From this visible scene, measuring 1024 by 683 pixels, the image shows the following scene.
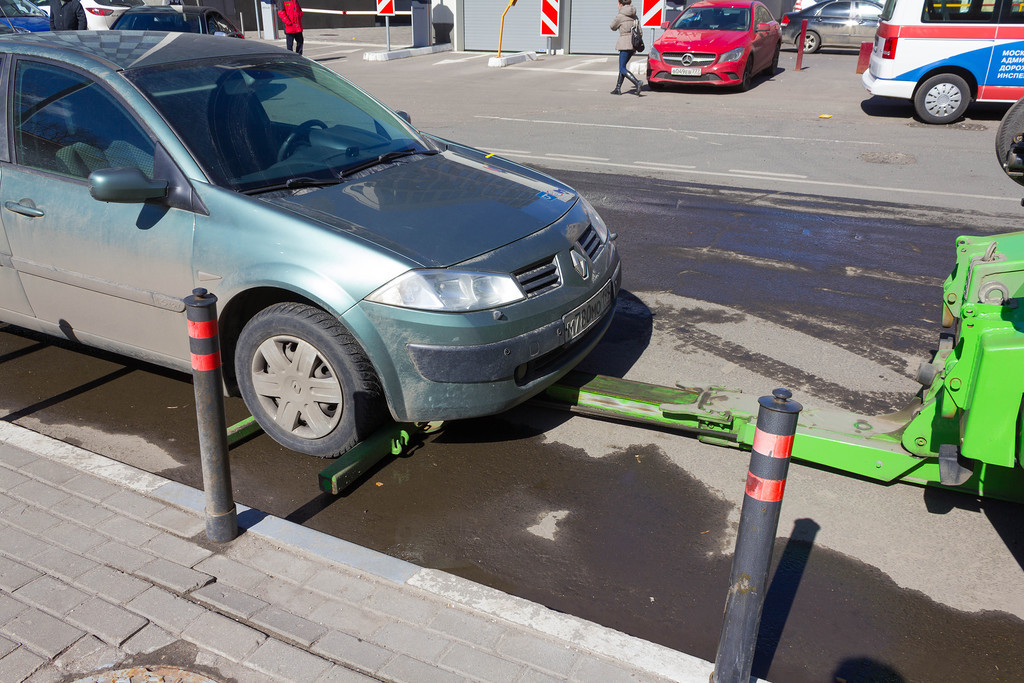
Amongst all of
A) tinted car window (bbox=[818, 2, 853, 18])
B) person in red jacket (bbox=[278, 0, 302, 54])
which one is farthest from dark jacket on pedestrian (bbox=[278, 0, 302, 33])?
tinted car window (bbox=[818, 2, 853, 18])

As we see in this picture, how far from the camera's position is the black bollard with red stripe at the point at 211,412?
305 centimetres

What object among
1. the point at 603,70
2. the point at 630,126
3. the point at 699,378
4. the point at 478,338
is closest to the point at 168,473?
the point at 478,338

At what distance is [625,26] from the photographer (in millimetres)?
17344

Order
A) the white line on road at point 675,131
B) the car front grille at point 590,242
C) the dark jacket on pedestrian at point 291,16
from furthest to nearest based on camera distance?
the dark jacket on pedestrian at point 291,16
the white line on road at point 675,131
the car front grille at point 590,242

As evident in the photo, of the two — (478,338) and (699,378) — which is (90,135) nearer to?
(478,338)

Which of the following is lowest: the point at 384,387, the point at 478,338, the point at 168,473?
the point at 168,473

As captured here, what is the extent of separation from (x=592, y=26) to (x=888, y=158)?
1597cm

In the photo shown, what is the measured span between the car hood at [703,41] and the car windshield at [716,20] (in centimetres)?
26

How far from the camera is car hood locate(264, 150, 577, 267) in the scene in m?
3.77

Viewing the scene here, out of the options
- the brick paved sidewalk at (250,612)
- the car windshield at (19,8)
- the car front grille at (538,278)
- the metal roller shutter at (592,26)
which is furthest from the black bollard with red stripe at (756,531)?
the metal roller shutter at (592,26)

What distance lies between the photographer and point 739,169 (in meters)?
10.6

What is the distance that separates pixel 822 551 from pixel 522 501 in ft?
4.19

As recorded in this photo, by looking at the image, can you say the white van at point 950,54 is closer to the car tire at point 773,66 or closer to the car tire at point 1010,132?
the car tire at point 773,66

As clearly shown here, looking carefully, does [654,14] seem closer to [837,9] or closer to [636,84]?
[636,84]
